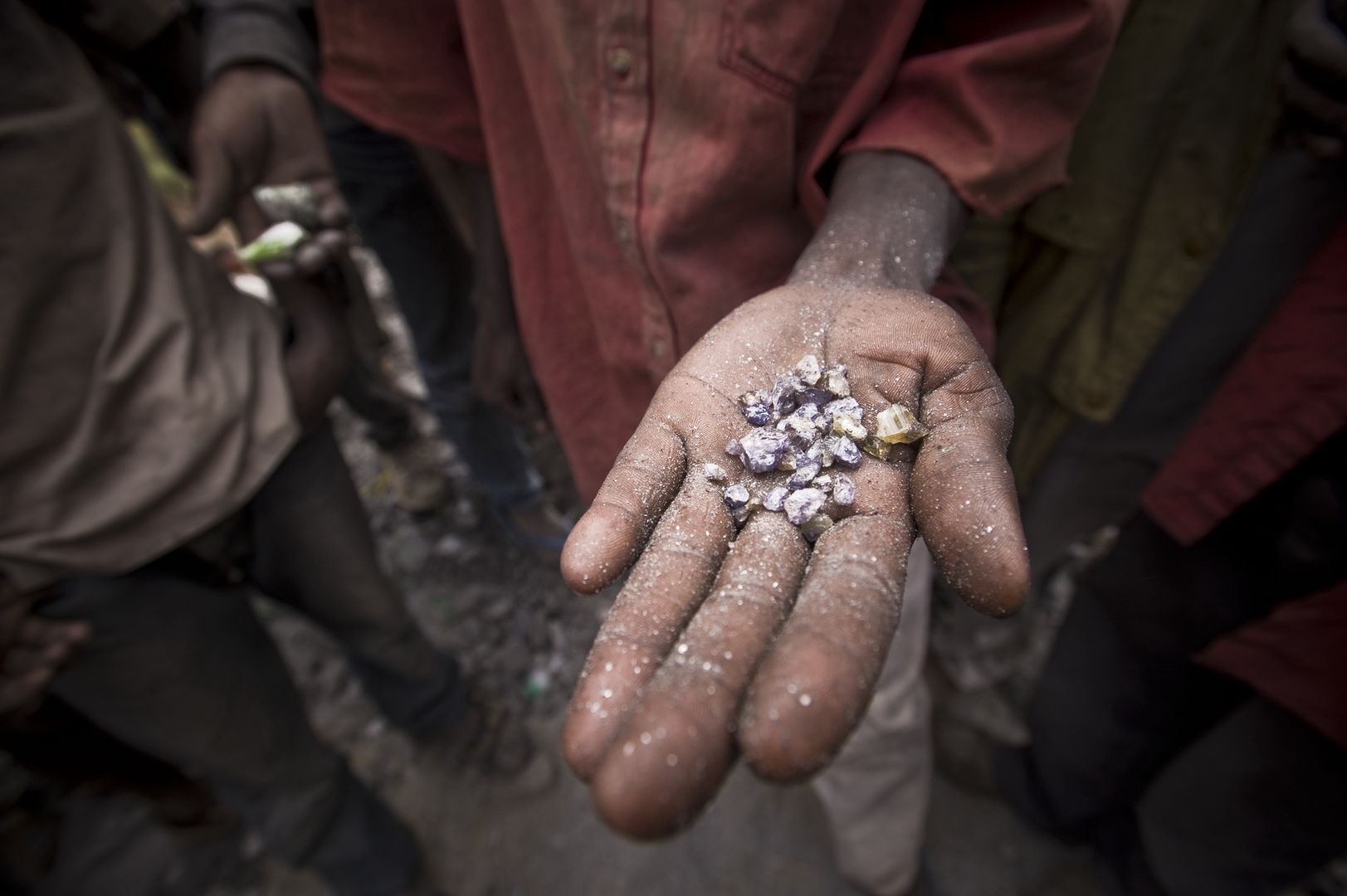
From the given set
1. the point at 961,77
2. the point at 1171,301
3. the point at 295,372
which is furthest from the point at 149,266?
the point at 1171,301

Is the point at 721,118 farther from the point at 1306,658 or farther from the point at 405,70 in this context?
the point at 1306,658

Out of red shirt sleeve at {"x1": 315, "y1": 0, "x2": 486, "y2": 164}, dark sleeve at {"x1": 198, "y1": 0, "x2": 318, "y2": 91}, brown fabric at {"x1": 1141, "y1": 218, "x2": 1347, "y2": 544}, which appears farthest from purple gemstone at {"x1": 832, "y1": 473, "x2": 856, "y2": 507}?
dark sleeve at {"x1": 198, "y1": 0, "x2": 318, "y2": 91}

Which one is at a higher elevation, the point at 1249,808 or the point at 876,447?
the point at 876,447

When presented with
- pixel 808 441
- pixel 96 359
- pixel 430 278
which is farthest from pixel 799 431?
pixel 430 278

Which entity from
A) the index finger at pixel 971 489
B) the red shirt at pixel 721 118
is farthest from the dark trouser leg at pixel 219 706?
the index finger at pixel 971 489

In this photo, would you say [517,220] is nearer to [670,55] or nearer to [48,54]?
[670,55]

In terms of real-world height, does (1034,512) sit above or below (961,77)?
below
